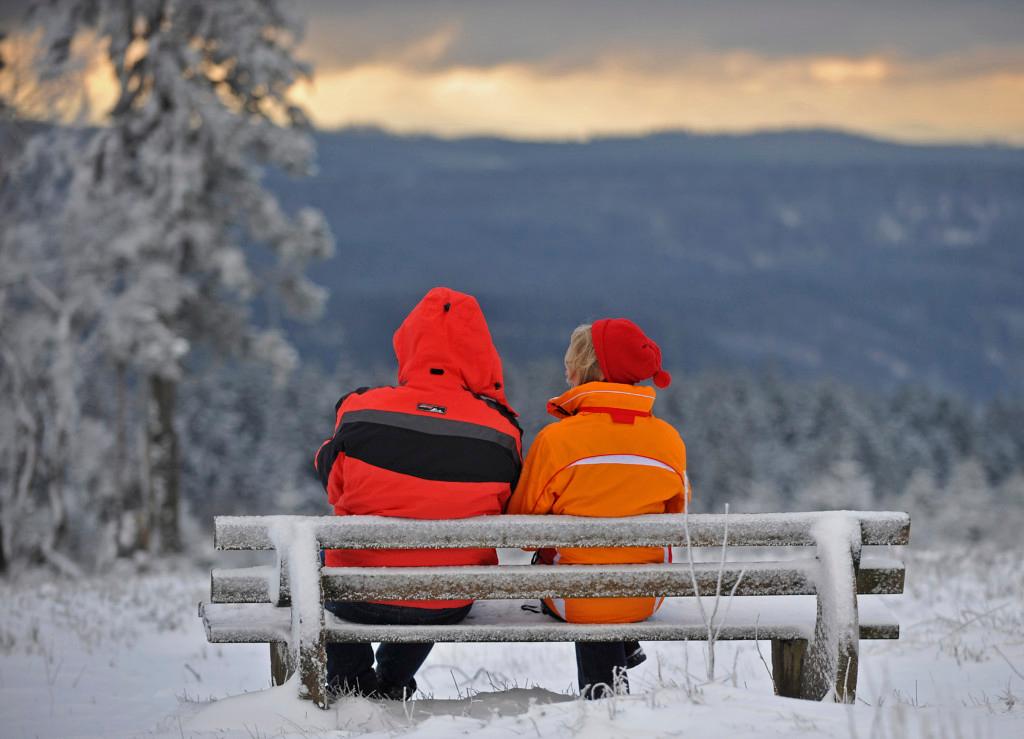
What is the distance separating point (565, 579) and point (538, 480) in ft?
1.50

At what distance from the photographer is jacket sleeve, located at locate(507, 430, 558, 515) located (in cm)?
452

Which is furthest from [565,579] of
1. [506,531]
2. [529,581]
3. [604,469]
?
[604,469]

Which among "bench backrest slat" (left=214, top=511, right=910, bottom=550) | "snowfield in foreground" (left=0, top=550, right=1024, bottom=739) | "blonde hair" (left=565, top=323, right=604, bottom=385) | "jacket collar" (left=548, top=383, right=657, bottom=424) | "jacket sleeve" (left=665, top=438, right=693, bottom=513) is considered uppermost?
"blonde hair" (left=565, top=323, right=604, bottom=385)

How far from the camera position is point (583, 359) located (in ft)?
15.5

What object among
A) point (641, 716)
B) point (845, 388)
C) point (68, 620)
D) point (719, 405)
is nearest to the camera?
point (641, 716)

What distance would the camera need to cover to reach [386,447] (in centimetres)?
441

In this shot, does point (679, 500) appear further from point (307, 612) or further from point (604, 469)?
point (307, 612)

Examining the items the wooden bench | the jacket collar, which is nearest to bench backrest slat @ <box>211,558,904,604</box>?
the wooden bench

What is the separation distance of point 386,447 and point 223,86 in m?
15.8

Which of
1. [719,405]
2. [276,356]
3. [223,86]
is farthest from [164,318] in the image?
[719,405]

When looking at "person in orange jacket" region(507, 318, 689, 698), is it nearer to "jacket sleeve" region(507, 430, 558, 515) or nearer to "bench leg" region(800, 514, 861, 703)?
"jacket sleeve" region(507, 430, 558, 515)

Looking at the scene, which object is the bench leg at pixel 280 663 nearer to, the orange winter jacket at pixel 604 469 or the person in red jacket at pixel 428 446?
the person in red jacket at pixel 428 446

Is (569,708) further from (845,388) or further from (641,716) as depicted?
(845,388)

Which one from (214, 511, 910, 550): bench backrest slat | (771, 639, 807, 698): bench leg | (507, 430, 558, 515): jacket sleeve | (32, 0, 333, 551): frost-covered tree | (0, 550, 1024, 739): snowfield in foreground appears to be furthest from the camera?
(32, 0, 333, 551): frost-covered tree
